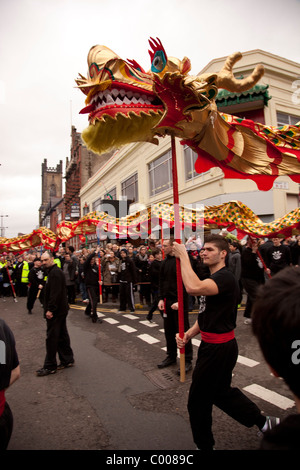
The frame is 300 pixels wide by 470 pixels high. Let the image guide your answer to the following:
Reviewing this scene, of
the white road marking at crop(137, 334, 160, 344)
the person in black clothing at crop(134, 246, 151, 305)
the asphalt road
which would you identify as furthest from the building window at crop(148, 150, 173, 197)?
the asphalt road

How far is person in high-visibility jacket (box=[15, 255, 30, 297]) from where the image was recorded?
1352 cm

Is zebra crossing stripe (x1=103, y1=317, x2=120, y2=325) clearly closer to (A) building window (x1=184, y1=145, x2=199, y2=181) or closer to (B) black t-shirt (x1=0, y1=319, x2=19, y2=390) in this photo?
(B) black t-shirt (x1=0, y1=319, x2=19, y2=390)

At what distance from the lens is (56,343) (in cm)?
452

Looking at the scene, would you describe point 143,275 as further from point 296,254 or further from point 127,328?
point 296,254

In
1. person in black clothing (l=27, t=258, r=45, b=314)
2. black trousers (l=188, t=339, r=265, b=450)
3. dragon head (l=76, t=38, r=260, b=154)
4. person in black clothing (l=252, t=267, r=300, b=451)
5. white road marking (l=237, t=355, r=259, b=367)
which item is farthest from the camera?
person in black clothing (l=27, t=258, r=45, b=314)

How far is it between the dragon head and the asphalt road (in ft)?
9.34

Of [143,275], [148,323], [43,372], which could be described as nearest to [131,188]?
[143,275]

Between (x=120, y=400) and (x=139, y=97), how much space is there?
11.3ft

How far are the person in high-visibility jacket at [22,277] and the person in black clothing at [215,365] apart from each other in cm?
1268

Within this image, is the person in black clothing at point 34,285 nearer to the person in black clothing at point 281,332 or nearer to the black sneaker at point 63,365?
the black sneaker at point 63,365

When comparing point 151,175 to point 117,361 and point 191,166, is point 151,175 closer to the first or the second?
point 191,166

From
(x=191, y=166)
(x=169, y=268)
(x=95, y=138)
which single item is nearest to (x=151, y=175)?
(x=191, y=166)

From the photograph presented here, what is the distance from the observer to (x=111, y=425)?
291 centimetres

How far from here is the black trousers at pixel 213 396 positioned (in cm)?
225
